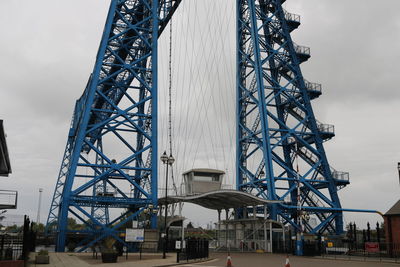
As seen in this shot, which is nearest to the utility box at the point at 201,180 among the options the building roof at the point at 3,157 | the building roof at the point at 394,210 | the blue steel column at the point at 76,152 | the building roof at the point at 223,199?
the building roof at the point at 223,199

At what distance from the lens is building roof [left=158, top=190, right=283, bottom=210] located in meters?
36.4

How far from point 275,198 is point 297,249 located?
10534 millimetres

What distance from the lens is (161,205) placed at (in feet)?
141

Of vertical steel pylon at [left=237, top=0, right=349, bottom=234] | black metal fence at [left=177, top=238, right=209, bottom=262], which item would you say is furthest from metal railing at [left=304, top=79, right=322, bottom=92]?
black metal fence at [left=177, top=238, right=209, bottom=262]

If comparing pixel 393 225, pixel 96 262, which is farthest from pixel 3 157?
pixel 393 225

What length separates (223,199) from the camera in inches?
1561

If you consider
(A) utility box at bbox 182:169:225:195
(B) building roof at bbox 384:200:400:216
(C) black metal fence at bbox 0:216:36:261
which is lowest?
(C) black metal fence at bbox 0:216:36:261

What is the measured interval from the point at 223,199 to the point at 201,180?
610 centimetres

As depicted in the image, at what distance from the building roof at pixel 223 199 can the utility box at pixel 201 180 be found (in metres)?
2.29

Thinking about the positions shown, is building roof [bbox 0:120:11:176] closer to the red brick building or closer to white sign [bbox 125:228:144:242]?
white sign [bbox 125:228:144:242]

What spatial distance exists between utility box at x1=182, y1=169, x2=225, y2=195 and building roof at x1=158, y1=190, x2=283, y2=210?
229 cm

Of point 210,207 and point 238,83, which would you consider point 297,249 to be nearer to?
point 210,207

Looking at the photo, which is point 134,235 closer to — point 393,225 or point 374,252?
point 374,252

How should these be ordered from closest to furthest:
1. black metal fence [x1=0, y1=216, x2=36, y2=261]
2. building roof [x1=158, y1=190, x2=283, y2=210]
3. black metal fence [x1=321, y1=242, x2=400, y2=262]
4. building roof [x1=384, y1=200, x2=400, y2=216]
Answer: black metal fence [x1=0, y1=216, x2=36, y2=261], black metal fence [x1=321, y1=242, x2=400, y2=262], building roof [x1=384, y1=200, x2=400, y2=216], building roof [x1=158, y1=190, x2=283, y2=210]
